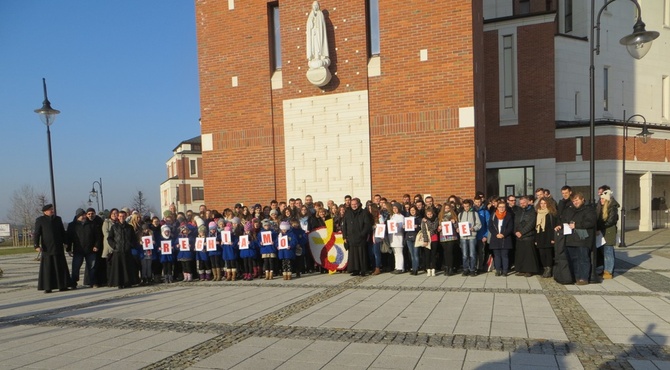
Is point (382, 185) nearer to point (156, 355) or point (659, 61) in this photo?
point (156, 355)

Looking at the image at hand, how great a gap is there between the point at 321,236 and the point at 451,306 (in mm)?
4569

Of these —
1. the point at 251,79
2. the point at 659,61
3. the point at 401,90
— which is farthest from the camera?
Answer: the point at 659,61

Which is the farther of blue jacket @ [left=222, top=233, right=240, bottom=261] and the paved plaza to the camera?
blue jacket @ [left=222, top=233, right=240, bottom=261]

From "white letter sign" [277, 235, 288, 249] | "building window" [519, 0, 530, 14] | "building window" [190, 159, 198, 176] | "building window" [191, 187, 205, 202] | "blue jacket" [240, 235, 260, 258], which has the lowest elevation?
"building window" [191, 187, 205, 202]

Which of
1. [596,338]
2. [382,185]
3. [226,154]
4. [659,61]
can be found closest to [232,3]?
[226,154]

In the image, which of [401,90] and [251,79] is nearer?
[401,90]

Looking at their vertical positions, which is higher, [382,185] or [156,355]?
[382,185]

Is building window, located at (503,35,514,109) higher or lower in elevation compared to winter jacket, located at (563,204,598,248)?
higher

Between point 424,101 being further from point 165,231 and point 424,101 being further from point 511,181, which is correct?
point 511,181

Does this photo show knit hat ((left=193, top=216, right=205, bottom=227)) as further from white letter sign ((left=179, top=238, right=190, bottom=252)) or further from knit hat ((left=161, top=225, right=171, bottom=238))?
knit hat ((left=161, top=225, right=171, bottom=238))

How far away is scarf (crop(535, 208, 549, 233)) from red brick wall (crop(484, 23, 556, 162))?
11.3 metres

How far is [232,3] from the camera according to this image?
14.9 metres

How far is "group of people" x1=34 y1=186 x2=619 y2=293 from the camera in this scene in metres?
9.46

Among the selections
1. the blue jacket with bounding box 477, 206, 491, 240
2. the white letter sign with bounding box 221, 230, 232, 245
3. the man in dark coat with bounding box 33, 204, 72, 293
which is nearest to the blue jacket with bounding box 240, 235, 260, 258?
the white letter sign with bounding box 221, 230, 232, 245
